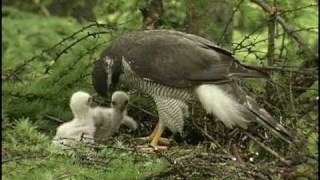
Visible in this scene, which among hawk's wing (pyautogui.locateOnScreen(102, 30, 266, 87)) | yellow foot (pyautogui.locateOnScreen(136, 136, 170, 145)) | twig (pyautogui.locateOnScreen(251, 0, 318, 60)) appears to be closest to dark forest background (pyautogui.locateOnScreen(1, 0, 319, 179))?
twig (pyautogui.locateOnScreen(251, 0, 318, 60))

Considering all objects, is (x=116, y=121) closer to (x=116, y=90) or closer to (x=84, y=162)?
(x=116, y=90)

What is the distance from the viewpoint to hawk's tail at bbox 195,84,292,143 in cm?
515

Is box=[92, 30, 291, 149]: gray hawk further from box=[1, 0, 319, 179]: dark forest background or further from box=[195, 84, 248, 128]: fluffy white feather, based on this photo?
box=[1, 0, 319, 179]: dark forest background

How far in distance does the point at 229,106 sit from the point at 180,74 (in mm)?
413

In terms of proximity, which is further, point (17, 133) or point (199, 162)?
point (17, 133)

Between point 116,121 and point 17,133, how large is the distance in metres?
1.68

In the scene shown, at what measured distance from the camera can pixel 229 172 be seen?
4.38 meters

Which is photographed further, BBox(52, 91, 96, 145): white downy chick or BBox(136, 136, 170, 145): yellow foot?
BBox(52, 91, 96, 145): white downy chick

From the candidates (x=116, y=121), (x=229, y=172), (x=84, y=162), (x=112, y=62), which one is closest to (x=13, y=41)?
(x=116, y=121)

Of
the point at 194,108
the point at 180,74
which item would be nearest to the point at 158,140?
the point at 194,108

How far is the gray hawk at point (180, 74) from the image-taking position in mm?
5281

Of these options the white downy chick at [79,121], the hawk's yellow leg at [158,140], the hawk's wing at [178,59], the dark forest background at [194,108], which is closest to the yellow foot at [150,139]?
the hawk's yellow leg at [158,140]

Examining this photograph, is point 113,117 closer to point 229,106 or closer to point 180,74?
point 180,74

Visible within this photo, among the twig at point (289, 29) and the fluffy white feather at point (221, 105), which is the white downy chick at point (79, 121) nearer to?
the fluffy white feather at point (221, 105)
